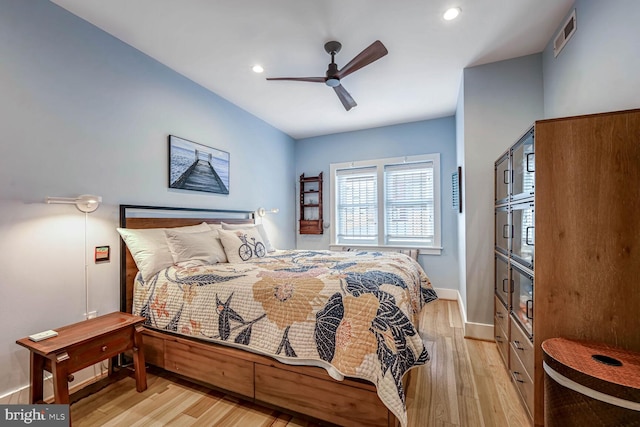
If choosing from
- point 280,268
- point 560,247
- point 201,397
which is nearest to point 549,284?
point 560,247

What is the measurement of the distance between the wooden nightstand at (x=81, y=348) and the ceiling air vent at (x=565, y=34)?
3813mm

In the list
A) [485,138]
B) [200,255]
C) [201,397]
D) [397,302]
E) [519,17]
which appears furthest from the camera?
[485,138]

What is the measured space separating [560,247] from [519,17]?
188 centimetres

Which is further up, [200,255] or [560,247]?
[560,247]

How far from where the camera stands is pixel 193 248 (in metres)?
2.49

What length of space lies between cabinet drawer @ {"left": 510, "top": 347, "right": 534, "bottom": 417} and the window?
2.42m

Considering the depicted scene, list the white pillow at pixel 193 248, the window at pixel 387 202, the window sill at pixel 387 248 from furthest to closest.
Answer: the window at pixel 387 202 < the window sill at pixel 387 248 < the white pillow at pixel 193 248

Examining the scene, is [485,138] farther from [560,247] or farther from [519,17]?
[560,247]

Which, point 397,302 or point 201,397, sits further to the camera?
point 201,397

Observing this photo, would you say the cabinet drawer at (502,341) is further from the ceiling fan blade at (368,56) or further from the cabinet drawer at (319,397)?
the ceiling fan blade at (368,56)

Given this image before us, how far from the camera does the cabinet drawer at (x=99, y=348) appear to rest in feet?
5.34

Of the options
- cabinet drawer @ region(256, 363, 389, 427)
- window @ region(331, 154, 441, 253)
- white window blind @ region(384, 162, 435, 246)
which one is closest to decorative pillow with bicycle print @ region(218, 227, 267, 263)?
cabinet drawer @ region(256, 363, 389, 427)

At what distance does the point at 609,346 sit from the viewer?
1276 mm

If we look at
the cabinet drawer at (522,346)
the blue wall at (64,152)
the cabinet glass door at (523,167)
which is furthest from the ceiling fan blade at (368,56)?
the cabinet drawer at (522,346)
